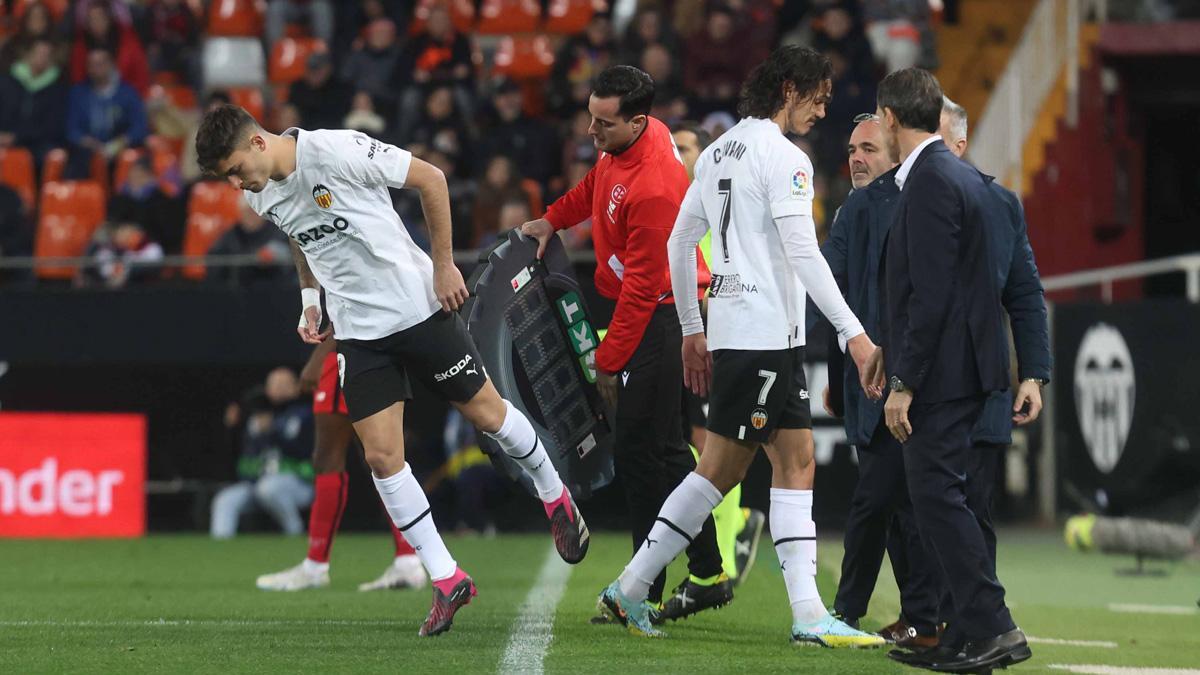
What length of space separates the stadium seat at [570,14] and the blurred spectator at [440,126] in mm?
2206

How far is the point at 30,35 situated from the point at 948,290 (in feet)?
48.8

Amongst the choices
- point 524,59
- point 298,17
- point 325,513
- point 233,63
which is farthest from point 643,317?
point 298,17

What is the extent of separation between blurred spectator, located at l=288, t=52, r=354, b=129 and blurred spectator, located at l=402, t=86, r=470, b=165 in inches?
37.6

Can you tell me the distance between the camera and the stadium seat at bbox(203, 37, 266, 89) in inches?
728

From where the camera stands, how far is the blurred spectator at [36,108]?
57.1 ft

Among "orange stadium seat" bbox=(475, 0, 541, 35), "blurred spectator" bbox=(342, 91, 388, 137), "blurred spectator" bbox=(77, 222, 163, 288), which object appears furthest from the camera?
"orange stadium seat" bbox=(475, 0, 541, 35)

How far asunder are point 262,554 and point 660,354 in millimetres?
4973

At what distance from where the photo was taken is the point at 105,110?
17609mm

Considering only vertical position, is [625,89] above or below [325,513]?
above

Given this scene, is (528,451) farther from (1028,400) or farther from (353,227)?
(1028,400)

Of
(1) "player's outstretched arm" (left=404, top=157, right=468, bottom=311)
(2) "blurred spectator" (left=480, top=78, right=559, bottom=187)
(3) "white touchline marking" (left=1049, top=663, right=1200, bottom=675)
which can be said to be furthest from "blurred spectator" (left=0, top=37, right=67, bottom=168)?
(3) "white touchline marking" (left=1049, top=663, right=1200, bottom=675)

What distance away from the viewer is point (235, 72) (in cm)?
1852

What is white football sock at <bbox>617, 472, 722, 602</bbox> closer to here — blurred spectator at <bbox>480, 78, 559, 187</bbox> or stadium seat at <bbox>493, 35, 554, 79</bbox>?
blurred spectator at <bbox>480, 78, 559, 187</bbox>

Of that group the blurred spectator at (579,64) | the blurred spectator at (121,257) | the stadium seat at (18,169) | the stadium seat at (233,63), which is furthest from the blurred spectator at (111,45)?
the blurred spectator at (579,64)
